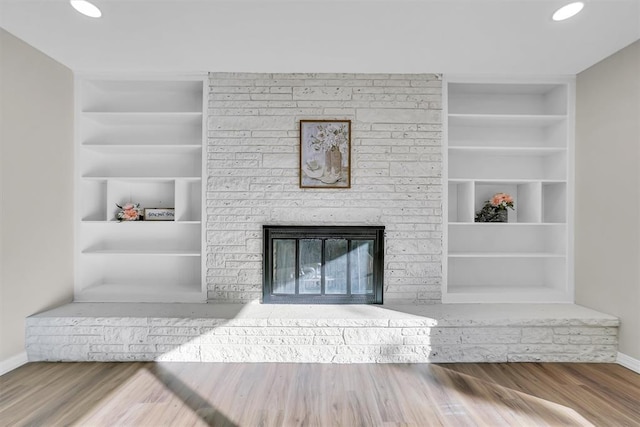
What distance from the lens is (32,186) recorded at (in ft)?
8.44

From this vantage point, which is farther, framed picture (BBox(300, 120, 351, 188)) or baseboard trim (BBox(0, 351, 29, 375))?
framed picture (BBox(300, 120, 351, 188))

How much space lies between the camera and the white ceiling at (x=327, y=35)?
2.02m

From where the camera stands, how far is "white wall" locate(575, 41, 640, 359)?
2.45m

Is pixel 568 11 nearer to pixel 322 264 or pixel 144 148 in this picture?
pixel 322 264

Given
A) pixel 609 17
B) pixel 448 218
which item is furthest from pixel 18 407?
pixel 609 17

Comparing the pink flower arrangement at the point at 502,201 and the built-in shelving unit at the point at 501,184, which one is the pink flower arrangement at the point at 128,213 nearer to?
the built-in shelving unit at the point at 501,184

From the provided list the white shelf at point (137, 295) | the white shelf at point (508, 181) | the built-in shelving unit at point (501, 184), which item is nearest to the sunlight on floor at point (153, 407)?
the white shelf at point (137, 295)

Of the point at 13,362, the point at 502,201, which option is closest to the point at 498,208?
the point at 502,201

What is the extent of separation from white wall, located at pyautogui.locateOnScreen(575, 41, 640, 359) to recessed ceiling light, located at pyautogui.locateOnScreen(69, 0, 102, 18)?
144 inches

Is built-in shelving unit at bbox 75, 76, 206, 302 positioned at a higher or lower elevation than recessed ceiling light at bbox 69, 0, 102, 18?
lower

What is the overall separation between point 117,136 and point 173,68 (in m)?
0.99

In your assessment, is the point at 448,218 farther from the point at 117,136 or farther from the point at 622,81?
the point at 117,136

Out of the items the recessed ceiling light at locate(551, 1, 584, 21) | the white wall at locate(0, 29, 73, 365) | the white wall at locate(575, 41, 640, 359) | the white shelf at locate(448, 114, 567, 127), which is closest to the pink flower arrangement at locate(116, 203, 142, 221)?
the white wall at locate(0, 29, 73, 365)

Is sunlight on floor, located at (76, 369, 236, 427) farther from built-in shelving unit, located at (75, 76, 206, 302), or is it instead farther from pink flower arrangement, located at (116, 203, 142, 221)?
pink flower arrangement, located at (116, 203, 142, 221)
